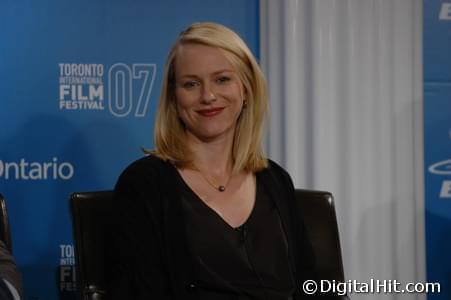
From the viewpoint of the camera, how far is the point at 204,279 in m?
2.00

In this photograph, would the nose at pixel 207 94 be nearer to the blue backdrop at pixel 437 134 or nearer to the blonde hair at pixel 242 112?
the blonde hair at pixel 242 112

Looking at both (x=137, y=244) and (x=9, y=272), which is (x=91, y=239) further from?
(x=9, y=272)

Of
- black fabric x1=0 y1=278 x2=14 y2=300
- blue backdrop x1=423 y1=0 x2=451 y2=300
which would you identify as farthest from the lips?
blue backdrop x1=423 y1=0 x2=451 y2=300

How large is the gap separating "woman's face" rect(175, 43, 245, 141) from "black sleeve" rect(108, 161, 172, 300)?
235 millimetres

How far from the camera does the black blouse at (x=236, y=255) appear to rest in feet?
6.63

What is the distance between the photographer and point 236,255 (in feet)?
6.74

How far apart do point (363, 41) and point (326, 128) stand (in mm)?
423

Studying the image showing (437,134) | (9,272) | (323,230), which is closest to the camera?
(9,272)

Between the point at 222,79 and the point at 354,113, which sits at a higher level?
the point at 222,79

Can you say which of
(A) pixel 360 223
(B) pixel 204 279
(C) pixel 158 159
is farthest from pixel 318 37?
(B) pixel 204 279

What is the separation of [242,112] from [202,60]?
262 mm

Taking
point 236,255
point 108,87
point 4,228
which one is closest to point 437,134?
point 108,87

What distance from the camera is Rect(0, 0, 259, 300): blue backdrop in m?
3.05

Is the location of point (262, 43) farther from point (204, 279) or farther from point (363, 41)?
point (204, 279)
